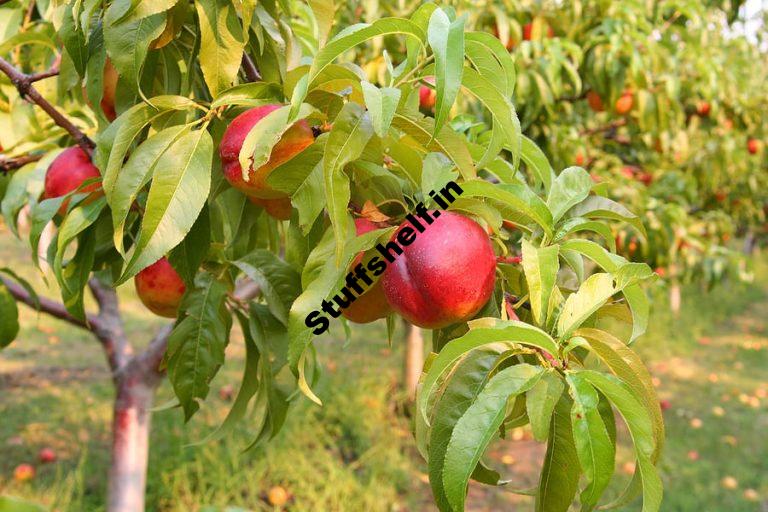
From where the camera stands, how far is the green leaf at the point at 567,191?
2.18 ft

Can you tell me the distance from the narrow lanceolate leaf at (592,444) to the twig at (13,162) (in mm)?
837

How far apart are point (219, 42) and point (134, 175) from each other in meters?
0.16

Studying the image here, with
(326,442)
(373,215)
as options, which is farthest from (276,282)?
(326,442)

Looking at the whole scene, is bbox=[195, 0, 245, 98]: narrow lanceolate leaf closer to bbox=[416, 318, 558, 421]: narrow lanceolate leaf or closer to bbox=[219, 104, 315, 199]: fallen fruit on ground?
bbox=[219, 104, 315, 199]: fallen fruit on ground

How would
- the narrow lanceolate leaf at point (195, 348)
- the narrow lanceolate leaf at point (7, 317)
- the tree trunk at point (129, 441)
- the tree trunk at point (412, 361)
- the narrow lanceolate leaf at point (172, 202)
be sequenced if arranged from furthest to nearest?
the tree trunk at point (412, 361)
the tree trunk at point (129, 441)
the narrow lanceolate leaf at point (7, 317)
the narrow lanceolate leaf at point (195, 348)
the narrow lanceolate leaf at point (172, 202)

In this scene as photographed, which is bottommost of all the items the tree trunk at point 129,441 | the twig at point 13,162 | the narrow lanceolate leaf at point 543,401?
the tree trunk at point 129,441

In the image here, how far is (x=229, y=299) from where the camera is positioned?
0.90 meters

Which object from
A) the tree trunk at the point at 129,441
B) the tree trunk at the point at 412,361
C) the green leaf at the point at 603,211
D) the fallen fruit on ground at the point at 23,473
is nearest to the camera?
the green leaf at the point at 603,211

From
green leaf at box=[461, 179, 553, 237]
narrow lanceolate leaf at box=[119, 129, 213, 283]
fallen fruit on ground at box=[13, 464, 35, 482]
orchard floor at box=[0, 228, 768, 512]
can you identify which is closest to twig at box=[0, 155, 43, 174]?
narrow lanceolate leaf at box=[119, 129, 213, 283]

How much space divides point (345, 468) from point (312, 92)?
2.63 metres

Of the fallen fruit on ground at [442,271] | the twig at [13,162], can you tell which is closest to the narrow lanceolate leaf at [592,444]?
the fallen fruit on ground at [442,271]

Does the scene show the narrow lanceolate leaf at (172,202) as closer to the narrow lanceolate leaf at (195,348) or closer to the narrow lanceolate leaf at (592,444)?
the narrow lanceolate leaf at (195,348)

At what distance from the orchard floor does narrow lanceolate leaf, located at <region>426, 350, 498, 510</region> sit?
1.58 m

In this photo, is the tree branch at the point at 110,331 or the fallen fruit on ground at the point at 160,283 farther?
the tree branch at the point at 110,331
